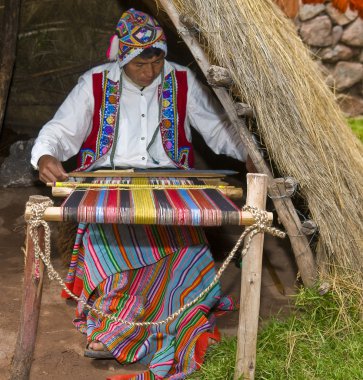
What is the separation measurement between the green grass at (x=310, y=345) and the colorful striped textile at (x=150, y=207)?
68 centimetres

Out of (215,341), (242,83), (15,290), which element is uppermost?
(242,83)

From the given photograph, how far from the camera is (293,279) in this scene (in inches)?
173

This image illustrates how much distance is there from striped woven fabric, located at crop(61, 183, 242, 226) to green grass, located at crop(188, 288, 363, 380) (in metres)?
0.69

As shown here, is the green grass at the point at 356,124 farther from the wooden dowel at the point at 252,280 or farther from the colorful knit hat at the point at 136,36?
the wooden dowel at the point at 252,280

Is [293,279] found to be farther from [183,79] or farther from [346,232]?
[183,79]

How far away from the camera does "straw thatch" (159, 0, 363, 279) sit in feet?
11.0

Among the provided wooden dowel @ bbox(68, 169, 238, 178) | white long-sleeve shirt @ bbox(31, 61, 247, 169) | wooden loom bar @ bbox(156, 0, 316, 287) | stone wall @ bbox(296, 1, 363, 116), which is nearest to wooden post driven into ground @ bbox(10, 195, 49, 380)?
wooden dowel @ bbox(68, 169, 238, 178)

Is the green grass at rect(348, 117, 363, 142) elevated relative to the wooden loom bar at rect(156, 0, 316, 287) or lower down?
lower down

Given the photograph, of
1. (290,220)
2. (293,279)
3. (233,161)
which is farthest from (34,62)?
(290,220)

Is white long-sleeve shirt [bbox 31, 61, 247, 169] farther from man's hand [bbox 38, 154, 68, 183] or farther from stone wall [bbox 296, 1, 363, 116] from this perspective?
stone wall [bbox 296, 1, 363, 116]

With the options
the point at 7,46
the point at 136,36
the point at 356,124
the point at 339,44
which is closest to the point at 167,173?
the point at 136,36

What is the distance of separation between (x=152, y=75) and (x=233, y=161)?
1.83m

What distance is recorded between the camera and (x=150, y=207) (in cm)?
283

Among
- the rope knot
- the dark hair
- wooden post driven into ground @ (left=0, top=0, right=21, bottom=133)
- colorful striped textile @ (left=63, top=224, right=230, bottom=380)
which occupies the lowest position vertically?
colorful striped textile @ (left=63, top=224, right=230, bottom=380)
